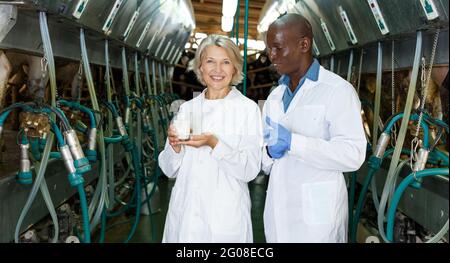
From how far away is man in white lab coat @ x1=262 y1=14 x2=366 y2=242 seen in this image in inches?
45.0

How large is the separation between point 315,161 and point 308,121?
0.38ft

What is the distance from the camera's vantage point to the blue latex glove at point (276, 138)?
3.70ft

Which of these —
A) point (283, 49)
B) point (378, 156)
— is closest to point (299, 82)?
point (283, 49)

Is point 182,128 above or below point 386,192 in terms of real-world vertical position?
above

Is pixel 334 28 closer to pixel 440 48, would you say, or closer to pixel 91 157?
pixel 440 48

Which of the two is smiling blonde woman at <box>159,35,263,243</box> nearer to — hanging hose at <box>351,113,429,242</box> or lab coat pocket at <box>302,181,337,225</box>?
lab coat pocket at <box>302,181,337,225</box>

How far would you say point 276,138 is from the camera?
44.7 inches

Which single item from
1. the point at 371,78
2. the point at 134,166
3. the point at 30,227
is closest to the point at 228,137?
the point at 371,78

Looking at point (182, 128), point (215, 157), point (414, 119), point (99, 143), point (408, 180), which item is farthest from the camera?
point (99, 143)

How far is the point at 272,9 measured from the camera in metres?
1.19

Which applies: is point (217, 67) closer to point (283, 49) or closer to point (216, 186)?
point (283, 49)

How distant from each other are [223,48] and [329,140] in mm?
396

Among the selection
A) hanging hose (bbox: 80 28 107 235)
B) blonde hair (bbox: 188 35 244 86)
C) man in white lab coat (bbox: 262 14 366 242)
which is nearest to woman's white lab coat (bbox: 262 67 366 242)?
man in white lab coat (bbox: 262 14 366 242)

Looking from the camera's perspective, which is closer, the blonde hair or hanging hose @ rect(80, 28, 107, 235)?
the blonde hair
